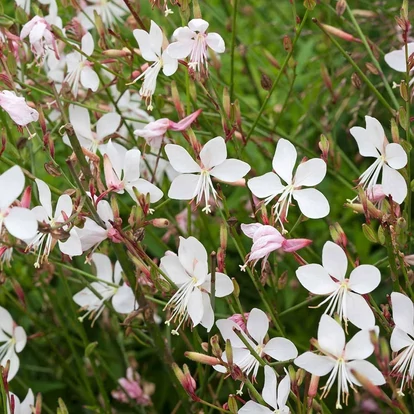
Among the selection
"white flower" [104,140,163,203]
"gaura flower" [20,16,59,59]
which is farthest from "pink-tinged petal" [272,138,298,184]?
"gaura flower" [20,16,59,59]

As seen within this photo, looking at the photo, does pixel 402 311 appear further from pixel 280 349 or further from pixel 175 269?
pixel 175 269

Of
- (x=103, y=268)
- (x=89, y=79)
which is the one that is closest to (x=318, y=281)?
(x=103, y=268)

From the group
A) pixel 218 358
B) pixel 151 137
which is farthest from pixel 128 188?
pixel 218 358

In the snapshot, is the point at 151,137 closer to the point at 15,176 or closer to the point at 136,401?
the point at 15,176

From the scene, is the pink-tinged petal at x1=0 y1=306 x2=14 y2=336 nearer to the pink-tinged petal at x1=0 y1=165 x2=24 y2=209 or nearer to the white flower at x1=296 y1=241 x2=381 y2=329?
the pink-tinged petal at x1=0 y1=165 x2=24 y2=209

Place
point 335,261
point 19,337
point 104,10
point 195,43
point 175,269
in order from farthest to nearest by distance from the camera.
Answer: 1. point 104,10
2. point 19,337
3. point 195,43
4. point 175,269
5. point 335,261

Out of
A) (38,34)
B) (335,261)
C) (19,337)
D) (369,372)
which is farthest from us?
(19,337)
